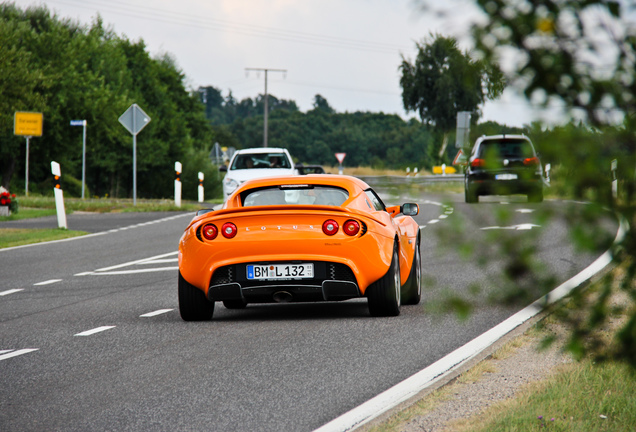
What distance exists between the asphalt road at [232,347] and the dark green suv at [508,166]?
52mm

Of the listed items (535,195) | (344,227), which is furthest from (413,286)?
(535,195)

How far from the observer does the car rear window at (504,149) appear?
2.07 meters

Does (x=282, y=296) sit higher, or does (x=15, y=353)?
(x=282, y=296)

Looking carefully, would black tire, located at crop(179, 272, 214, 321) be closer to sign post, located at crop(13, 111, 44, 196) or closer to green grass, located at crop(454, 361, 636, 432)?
green grass, located at crop(454, 361, 636, 432)

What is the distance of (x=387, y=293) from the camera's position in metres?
8.59

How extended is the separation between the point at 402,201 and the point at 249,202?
19.8 feet

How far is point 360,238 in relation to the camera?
835cm

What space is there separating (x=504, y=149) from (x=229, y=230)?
646 cm

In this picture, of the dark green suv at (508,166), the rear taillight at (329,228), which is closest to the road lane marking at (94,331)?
the rear taillight at (329,228)

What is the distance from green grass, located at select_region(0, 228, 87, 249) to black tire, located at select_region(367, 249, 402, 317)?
11150 millimetres

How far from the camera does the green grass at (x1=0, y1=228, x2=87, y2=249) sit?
18.6 metres

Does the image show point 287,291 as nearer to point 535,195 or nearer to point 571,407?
point 571,407

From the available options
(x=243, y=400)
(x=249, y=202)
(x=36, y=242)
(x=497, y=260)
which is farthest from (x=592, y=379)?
(x=36, y=242)

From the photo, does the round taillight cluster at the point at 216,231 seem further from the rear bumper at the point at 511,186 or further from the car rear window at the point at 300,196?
the rear bumper at the point at 511,186
